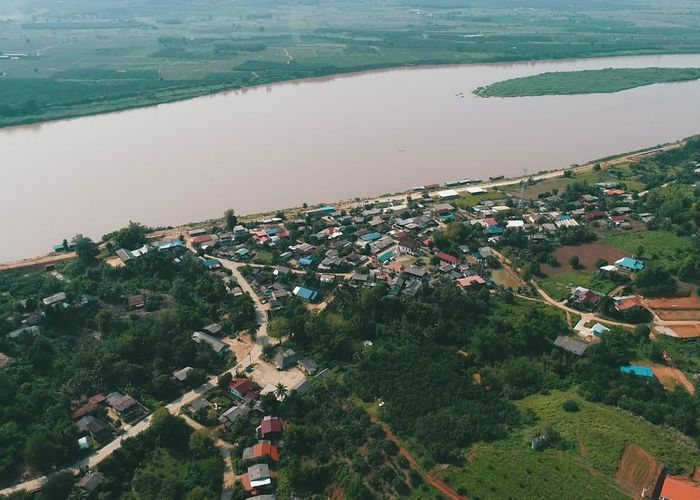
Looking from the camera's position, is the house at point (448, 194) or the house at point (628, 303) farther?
the house at point (448, 194)

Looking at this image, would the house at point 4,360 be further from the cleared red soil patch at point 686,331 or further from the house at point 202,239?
the cleared red soil patch at point 686,331

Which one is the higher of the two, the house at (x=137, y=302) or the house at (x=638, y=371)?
the house at (x=137, y=302)

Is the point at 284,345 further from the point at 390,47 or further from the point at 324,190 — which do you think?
the point at 390,47

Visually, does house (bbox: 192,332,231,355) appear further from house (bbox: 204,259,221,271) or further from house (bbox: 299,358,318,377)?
house (bbox: 204,259,221,271)

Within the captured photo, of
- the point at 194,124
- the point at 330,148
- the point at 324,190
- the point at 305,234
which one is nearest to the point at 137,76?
the point at 194,124

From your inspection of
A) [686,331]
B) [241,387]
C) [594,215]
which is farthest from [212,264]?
[594,215]

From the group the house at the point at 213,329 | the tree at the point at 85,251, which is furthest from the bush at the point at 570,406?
the tree at the point at 85,251

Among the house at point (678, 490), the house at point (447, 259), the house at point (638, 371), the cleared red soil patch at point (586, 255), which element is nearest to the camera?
the house at point (678, 490)
